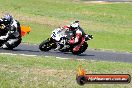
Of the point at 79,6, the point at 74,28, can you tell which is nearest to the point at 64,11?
the point at 79,6

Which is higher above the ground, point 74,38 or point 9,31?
point 9,31

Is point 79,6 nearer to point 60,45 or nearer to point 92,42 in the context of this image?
point 92,42

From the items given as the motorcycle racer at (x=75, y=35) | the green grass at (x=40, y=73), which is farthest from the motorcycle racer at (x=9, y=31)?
the green grass at (x=40, y=73)

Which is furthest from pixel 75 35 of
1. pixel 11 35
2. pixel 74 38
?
pixel 11 35

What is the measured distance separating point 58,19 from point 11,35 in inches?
906

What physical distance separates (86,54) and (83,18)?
25.7m

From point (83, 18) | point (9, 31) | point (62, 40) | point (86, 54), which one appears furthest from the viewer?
point (83, 18)

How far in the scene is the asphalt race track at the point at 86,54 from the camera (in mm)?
23266

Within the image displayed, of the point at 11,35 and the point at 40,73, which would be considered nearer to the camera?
the point at 40,73

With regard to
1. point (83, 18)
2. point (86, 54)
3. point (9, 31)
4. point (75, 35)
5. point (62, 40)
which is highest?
point (9, 31)

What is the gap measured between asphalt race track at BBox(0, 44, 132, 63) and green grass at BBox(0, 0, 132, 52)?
4.28 metres

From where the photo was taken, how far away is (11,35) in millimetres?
23719

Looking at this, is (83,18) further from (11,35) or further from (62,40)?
(11,35)

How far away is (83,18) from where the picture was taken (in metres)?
50.6
